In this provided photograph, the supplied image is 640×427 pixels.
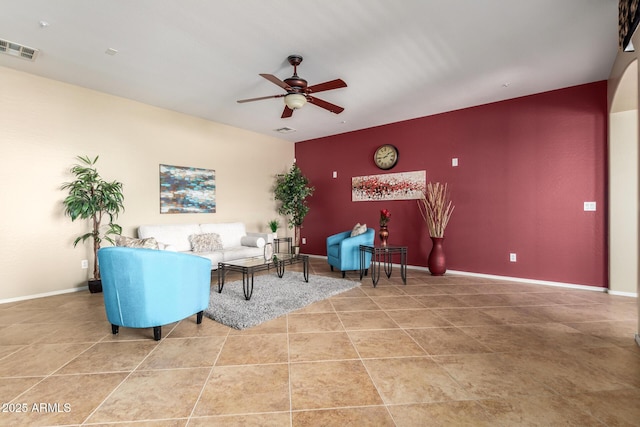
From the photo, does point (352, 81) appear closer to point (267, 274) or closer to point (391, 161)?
point (391, 161)

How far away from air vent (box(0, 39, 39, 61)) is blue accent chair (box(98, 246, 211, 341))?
8.12 ft

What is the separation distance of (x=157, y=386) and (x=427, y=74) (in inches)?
159

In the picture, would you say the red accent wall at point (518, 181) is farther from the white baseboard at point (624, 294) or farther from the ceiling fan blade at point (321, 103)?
the ceiling fan blade at point (321, 103)

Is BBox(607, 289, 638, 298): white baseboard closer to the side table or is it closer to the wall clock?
the wall clock

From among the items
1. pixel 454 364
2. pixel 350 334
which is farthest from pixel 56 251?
pixel 454 364

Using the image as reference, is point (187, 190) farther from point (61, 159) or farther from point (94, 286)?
point (94, 286)

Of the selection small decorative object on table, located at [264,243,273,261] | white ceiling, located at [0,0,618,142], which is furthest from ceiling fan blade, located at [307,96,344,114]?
small decorative object on table, located at [264,243,273,261]

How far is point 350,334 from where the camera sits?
250cm

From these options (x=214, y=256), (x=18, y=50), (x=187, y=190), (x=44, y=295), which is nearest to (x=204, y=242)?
(x=214, y=256)

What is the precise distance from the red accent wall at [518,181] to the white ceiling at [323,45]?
1.36 ft

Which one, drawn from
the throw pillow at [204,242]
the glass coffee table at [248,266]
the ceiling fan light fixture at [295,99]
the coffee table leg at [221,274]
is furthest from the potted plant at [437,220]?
the throw pillow at [204,242]

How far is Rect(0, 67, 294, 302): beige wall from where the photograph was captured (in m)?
3.51

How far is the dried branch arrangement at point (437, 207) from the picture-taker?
4754 mm

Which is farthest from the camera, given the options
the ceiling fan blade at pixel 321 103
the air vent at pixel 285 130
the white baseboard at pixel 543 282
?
the air vent at pixel 285 130
